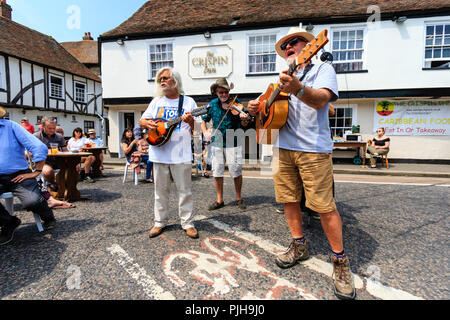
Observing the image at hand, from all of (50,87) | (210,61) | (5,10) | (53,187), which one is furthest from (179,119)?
(5,10)

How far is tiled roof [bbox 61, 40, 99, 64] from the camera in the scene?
25781mm

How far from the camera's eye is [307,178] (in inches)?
78.9

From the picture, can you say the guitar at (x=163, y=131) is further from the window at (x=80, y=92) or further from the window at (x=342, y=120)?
the window at (x=80, y=92)

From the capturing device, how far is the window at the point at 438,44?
9.36m

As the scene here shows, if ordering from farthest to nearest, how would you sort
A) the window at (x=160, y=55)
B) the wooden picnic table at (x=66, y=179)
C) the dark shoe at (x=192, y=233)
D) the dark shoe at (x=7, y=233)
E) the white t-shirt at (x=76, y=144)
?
the window at (x=160, y=55) < the white t-shirt at (x=76, y=144) < the wooden picnic table at (x=66, y=179) < the dark shoe at (x=192, y=233) < the dark shoe at (x=7, y=233)

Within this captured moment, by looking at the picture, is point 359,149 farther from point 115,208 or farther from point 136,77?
point 136,77

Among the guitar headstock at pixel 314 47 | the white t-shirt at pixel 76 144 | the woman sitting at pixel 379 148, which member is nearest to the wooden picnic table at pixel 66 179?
the white t-shirt at pixel 76 144

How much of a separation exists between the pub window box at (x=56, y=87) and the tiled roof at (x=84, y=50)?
27.0 ft

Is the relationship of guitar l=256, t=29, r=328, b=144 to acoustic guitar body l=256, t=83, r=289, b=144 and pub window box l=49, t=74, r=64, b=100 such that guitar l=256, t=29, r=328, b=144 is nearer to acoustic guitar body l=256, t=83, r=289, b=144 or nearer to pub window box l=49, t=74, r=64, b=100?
acoustic guitar body l=256, t=83, r=289, b=144

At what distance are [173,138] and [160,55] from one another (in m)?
10.2

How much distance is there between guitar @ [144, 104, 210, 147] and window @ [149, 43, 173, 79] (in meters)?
9.71

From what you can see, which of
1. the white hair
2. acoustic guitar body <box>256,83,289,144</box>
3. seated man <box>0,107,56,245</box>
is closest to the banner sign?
acoustic guitar body <box>256,83,289,144</box>

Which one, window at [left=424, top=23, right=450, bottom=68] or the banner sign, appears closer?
window at [left=424, top=23, right=450, bottom=68]

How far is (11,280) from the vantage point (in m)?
2.00
